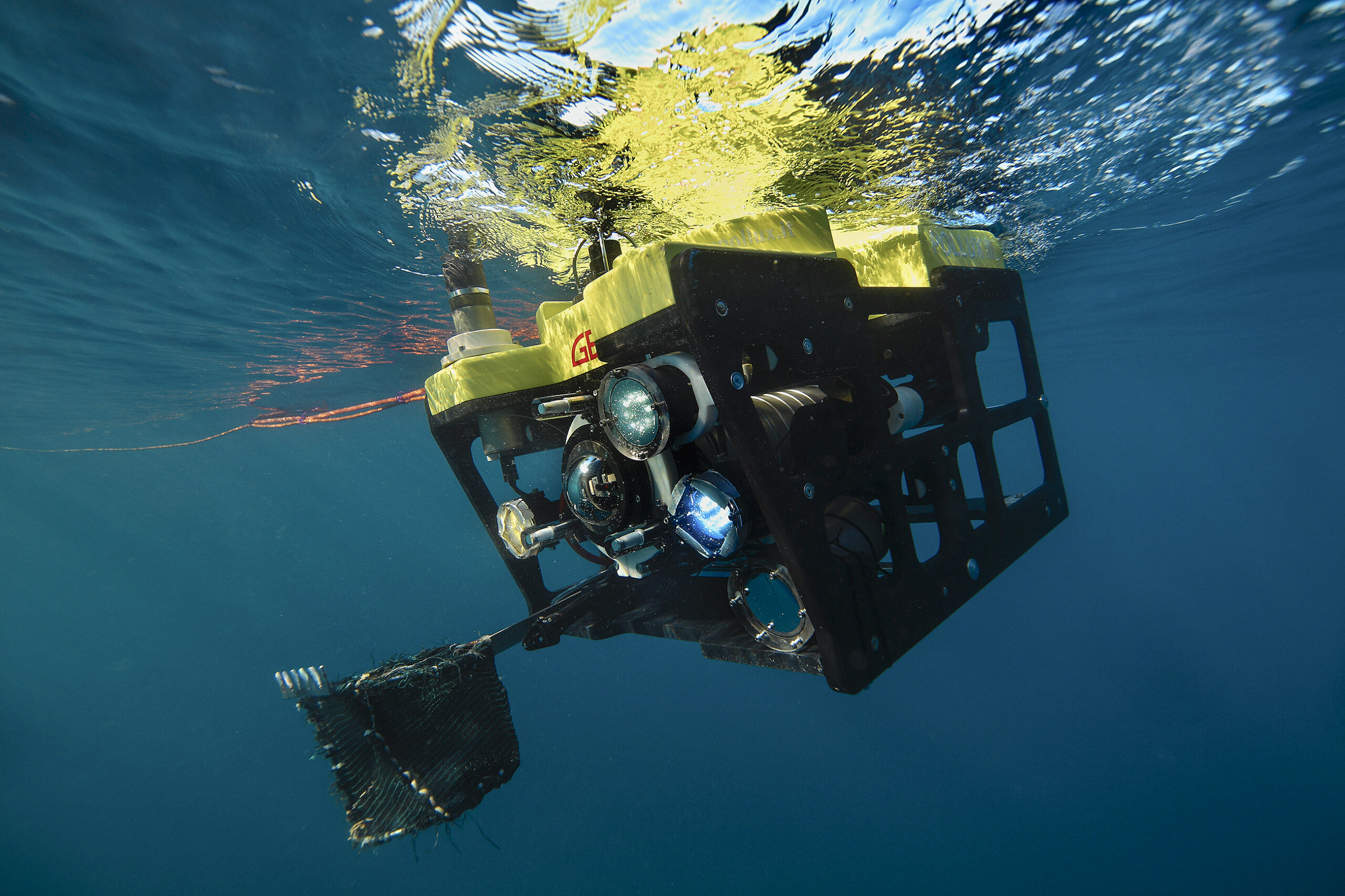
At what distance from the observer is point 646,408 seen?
2.07m

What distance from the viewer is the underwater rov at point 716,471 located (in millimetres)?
1906

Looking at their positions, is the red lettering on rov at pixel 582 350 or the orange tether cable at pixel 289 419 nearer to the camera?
the red lettering on rov at pixel 582 350

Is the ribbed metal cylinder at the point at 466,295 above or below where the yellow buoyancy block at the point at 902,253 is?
above

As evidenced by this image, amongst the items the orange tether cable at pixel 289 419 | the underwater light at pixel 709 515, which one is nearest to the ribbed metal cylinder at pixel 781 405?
the underwater light at pixel 709 515

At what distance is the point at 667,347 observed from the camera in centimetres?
265

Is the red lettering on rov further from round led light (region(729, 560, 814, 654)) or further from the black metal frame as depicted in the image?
round led light (region(729, 560, 814, 654))

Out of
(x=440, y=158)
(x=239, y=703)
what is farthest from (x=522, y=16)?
(x=239, y=703)

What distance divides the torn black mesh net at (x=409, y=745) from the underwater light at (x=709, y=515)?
121 centimetres

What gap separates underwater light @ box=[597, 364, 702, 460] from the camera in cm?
197

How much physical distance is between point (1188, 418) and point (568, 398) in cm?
7269

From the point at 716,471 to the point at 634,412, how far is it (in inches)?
18.4

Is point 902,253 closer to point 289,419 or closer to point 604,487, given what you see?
point 604,487

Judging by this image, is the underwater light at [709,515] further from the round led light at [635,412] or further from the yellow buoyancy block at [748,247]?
the yellow buoyancy block at [748,247]

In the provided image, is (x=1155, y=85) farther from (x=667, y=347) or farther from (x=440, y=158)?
(x=440, y=158)
